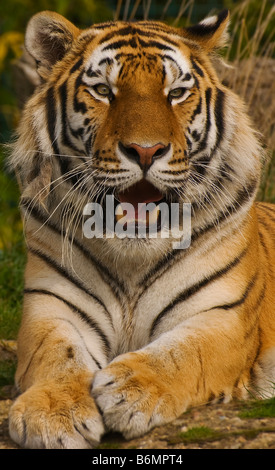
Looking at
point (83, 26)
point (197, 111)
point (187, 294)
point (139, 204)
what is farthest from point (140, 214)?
point (83, 26)

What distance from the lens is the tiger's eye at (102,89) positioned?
3.05 meters

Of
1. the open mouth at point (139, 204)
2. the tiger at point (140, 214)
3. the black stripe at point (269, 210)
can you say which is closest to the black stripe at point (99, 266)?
the tiger at point (140, 214)

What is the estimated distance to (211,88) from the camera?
3.25m

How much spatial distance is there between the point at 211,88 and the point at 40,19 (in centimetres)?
70

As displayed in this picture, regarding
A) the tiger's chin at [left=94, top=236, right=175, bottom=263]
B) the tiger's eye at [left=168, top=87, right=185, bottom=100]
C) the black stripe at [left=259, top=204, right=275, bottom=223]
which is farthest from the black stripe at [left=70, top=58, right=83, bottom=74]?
the black stripe at [left=259, top=204, right=275, bottom=223]

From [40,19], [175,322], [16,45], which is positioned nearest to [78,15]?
[16,45]

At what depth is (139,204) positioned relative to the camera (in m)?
2.95

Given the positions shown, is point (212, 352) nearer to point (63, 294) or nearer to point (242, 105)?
point (63, 294)

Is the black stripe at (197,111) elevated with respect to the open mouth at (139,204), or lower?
elevated

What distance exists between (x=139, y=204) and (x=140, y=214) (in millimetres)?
36

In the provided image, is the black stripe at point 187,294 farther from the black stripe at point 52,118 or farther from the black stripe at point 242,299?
the black stripe at point 52,118

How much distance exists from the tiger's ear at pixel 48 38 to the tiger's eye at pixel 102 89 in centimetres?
28

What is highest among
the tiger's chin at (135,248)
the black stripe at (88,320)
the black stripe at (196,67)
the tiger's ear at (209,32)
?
the tiger's ear at (209,32)

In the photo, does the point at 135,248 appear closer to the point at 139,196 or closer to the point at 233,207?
the point at 139,196
